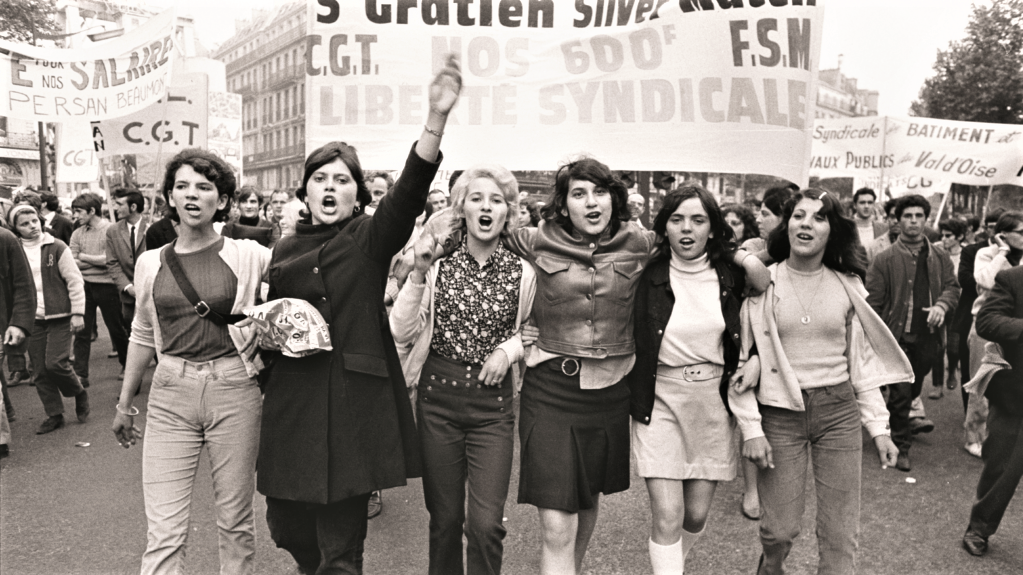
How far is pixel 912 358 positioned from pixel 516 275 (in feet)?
14.5

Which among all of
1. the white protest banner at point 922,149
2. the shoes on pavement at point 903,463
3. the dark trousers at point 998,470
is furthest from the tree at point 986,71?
the dark trousers at point 998,470

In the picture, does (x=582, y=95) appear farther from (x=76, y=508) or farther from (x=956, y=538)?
(x=76, y=508)

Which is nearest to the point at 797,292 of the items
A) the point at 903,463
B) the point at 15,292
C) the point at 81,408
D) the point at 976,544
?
the point at 976,544

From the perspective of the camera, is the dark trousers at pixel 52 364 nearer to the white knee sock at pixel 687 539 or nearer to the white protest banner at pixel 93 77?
the white protest banner at pixel 93 77

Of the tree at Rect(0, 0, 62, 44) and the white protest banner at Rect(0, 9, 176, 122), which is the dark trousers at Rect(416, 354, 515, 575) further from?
the tree at Rect(0, 0, 62, 44)

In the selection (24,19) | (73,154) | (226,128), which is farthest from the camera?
(24,19)

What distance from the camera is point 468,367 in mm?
3287

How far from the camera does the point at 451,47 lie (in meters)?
5.66

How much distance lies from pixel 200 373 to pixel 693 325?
199 centimetres

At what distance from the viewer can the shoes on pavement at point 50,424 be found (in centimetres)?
664

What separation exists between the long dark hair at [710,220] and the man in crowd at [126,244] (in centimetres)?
656

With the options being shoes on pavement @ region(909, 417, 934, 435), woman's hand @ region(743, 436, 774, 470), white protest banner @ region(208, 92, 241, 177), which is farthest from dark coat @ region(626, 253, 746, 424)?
white protest banner @ region(208, 92, 241, 177)

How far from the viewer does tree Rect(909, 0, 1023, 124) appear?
23969mm

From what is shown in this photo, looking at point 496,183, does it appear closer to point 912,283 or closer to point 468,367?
point 468,367
